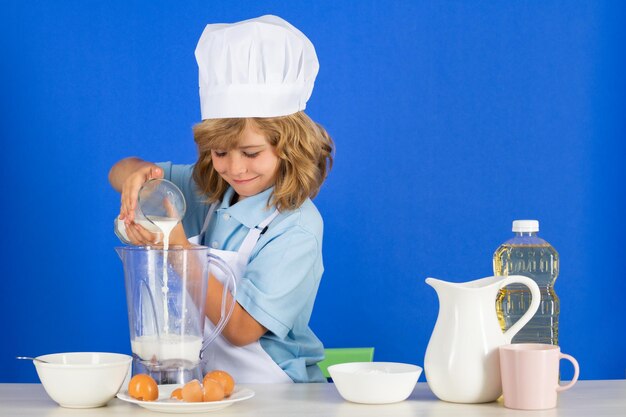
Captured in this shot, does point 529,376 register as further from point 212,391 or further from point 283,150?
point 283,150

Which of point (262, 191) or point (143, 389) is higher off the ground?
point (262, 191)

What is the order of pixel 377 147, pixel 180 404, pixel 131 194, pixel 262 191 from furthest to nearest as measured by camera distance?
pixel 377 147, pixel 262 191, pixel 131 194, pixel 180 404

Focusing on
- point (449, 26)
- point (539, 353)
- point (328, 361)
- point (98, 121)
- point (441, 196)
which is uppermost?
point (449, 26)

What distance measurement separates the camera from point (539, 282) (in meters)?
1.39

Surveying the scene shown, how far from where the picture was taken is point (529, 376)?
108 centimetres

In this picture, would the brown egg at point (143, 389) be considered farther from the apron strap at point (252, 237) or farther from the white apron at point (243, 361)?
the apron strap at point (252, 237)

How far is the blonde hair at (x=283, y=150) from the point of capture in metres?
1.52

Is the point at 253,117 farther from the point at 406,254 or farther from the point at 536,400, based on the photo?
the point at 406,254

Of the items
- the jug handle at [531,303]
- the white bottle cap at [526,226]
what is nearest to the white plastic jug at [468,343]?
the jug handle at [531,303]

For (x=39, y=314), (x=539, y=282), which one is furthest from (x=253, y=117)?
(x=39, y=314)

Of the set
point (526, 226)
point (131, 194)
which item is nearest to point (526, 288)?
point (526, 226)

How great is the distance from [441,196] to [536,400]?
1.34m

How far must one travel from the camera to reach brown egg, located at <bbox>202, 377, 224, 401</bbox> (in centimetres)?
108

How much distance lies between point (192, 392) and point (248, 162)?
0.56 m
